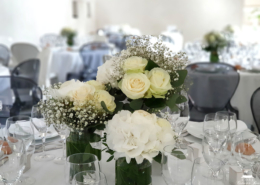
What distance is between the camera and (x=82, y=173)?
79 centimetres

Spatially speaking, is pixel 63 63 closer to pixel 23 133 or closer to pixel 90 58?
pixel 90 58

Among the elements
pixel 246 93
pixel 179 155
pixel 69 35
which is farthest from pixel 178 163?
pixel 69 35

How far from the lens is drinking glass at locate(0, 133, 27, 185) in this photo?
2.92 ft

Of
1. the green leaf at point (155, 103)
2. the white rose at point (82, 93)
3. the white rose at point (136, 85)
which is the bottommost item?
the green leaf at point (155, 103)

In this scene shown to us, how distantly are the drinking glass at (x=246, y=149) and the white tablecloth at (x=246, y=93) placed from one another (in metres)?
1.75

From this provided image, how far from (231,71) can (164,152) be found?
1897 mm

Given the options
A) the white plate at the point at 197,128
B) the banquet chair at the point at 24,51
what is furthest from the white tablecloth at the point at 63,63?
the white plate at the point at 197,128

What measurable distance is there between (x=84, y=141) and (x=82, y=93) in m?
0.17

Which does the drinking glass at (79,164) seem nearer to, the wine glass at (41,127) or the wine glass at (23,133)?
the wine glass at (23,133)

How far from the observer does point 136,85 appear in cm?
88

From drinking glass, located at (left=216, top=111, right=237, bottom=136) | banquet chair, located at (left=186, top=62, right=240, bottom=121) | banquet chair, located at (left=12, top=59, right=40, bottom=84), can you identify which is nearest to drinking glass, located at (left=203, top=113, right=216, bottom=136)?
drinking glass, located at (left=216, top=111, right=237, bottom=136)

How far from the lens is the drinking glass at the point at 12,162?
2.92ft

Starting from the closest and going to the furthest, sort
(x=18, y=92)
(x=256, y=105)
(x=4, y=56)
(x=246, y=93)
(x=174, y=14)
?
(x=256, y=105) → (x=18, y=92) → (x=246, y=93) → (x=4, y=56) → (x=174, y=14)

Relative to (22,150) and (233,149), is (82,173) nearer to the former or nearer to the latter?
(22,150)
